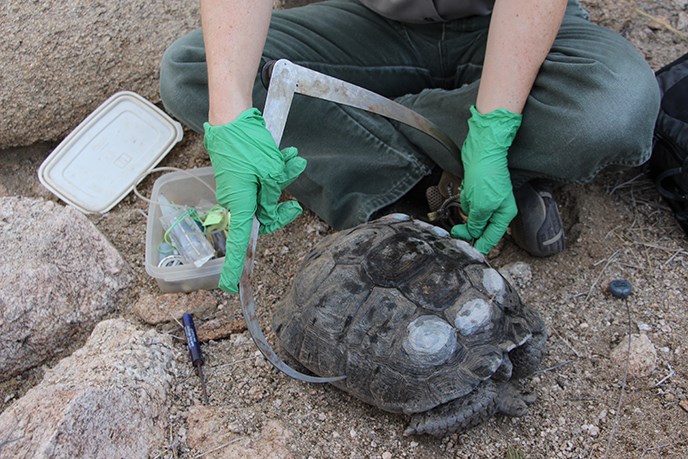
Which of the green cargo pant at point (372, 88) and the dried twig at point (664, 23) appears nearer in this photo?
the green cargo pant at point (372, 88)

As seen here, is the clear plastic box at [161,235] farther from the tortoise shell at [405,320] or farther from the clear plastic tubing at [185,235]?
the tortoise shell at [405,320]

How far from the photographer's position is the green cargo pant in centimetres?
190

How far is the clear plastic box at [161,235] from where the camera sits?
192 centimetres

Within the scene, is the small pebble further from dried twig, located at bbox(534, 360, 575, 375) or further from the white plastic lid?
the white plastic lid

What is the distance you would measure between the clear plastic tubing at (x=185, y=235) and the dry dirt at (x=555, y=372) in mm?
141

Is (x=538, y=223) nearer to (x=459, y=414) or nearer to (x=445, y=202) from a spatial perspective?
(x=445, y=202)

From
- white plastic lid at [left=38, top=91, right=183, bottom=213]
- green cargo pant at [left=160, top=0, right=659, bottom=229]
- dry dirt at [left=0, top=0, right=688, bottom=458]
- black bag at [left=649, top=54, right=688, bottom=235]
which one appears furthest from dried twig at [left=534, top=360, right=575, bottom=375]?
white plastic lid at [left=38, top=91, right=183, bottom=213]

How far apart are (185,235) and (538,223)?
110 cm

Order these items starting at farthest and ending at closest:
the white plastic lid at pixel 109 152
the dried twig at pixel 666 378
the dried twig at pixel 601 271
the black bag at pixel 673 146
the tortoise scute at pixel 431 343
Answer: the white plastic lid at pixel 109 152 → the black bag at pixel 673 146 → the dried twig at pixel 601 271 → the dried twig at pixel 666 378 → the tortoise scute at pixel 431 343

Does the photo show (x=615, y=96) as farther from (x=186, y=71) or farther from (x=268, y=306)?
(x=186, y=71)

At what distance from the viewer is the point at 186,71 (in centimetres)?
203

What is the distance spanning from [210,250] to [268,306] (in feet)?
0.91

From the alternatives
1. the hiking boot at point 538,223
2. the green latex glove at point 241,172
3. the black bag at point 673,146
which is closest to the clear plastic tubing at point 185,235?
the green latex glove at point 241,172

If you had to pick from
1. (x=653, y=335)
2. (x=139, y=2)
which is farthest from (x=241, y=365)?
(x=139, y=2)
